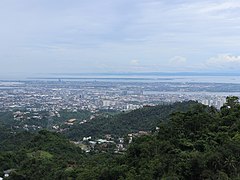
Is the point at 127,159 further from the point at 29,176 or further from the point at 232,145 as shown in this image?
the point at 29,176

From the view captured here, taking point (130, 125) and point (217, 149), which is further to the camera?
point (130, 125)

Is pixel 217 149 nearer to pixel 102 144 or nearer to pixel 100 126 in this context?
pixel 102 144

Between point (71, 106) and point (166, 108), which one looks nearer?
point (166, 108)

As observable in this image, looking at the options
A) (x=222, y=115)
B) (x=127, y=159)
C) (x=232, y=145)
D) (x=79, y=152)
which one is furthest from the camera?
(x=79, y=152)

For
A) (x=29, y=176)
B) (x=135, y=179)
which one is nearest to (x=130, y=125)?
(x=29, y=176)

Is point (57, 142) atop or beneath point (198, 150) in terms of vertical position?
beneath

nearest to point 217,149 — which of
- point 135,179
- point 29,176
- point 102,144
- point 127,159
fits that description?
point 135,179

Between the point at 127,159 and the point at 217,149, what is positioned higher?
the point at 217,149

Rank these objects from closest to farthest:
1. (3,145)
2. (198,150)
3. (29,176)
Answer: (198,150) → (29,176) → (3,145)

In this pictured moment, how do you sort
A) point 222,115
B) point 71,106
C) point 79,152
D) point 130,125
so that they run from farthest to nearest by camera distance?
point 71,106 → point 130,125 → point 79,152 → point 222,115
